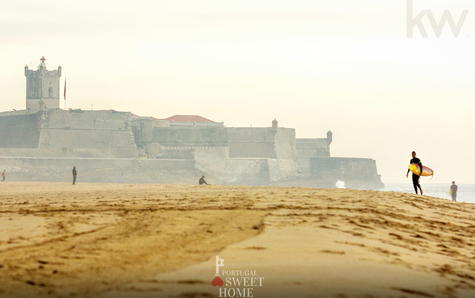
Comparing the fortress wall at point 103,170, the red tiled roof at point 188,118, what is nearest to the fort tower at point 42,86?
the red tiled roof at point 188,118

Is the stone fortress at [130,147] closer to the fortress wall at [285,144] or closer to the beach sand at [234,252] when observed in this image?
the fortress wall at [285,144]

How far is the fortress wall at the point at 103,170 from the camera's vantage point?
7375 cm

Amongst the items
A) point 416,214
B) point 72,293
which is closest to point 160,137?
point 416,214

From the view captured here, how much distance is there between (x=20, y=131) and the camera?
8181 centimetres

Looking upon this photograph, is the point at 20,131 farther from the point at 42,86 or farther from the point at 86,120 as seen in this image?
the point at 42,86

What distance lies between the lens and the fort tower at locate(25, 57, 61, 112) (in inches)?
3804

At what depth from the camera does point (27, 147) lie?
3199 inches

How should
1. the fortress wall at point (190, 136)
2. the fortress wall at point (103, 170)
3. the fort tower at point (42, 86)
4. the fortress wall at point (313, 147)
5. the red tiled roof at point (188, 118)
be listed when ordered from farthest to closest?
the fortress wall at point (313, 147) < the red tiled roof at point (188, 118) < the fort tower at point (42, 86) < the fortress wall at point (190, 136) < the fortress wall at point (103, 170)

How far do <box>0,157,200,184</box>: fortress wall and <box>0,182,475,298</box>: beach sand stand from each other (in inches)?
2541

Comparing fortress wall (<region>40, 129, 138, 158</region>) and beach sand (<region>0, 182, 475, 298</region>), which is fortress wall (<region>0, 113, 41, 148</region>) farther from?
beach sand (<region>0, 182, 475, 298</region>)

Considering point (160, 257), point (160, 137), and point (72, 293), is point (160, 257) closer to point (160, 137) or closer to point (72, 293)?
point (72, 293)

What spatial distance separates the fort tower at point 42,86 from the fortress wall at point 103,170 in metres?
22.0

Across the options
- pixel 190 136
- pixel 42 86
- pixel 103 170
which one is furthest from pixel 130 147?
pixel 42 86

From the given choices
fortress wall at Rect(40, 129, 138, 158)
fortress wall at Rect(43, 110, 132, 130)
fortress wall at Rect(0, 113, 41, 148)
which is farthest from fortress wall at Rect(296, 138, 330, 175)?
fortress wall at Rect(0, 113, 41, 148)
